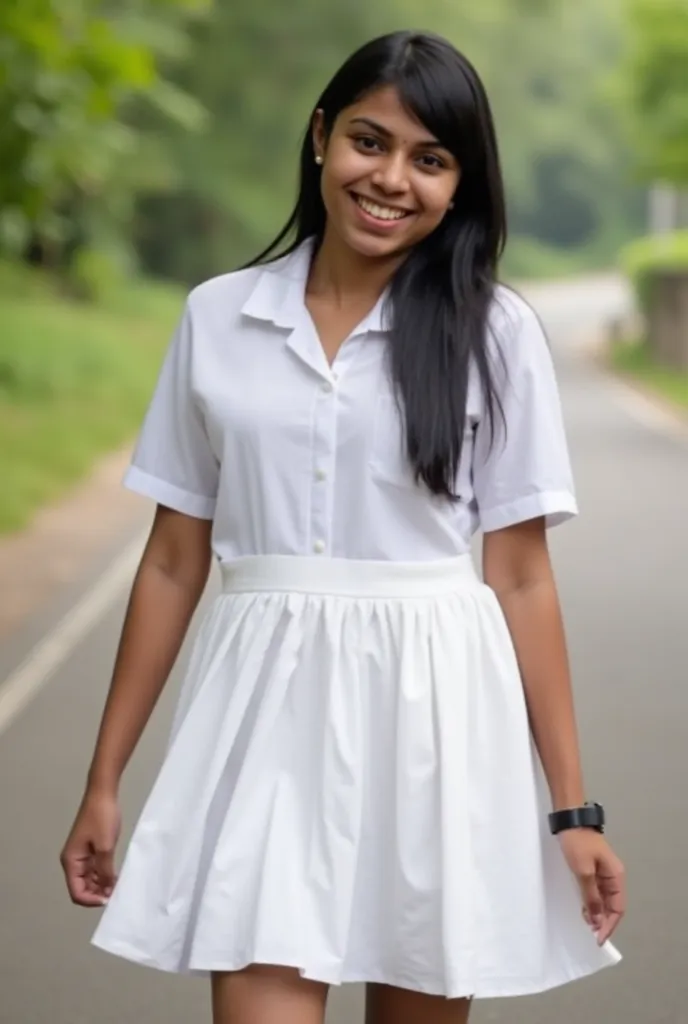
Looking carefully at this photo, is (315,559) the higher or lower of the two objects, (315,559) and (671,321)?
the lower

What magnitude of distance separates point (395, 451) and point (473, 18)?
50695 mm

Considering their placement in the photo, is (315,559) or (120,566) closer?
(315,559)

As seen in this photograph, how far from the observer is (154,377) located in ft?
94.6

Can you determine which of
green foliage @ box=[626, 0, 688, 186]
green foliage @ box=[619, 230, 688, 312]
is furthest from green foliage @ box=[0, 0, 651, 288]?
green foliage @ box=[619, 230, 688, 312]

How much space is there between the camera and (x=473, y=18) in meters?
52.7

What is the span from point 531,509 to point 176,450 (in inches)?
18.8

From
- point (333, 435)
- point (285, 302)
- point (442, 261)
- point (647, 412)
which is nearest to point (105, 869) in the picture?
point (333, 435)

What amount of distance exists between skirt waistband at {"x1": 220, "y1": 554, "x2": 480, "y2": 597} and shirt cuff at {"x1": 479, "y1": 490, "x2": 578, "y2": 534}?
75 mm

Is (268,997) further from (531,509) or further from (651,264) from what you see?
(651,264)

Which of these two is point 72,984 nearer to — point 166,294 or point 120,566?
point 120,566

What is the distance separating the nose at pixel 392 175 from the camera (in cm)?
316

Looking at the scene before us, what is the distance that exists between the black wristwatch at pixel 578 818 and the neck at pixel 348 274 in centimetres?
70

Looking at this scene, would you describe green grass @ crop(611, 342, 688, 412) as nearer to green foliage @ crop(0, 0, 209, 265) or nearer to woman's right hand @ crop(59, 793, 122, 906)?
green foliage @ crop(0, 0, 209, 265)

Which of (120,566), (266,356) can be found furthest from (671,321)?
(266,356)
